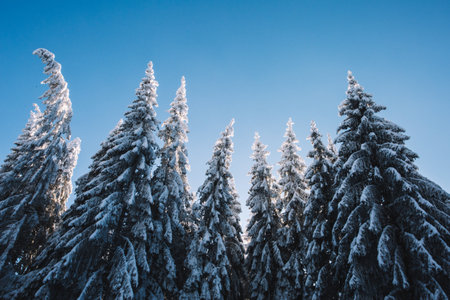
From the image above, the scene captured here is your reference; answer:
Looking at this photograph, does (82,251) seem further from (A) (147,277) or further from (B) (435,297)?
(B) (435,297)

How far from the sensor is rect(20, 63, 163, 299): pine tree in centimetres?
1097

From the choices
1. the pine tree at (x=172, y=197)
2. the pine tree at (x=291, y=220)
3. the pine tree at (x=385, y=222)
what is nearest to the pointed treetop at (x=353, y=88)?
the pine tree at (x=385, y=222)

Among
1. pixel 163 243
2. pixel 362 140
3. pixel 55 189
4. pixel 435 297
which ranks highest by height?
pixel 362 140

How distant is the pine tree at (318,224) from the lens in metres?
12.7

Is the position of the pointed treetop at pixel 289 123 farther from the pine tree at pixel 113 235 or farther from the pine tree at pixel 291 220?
the pine tree at pixel 113 235

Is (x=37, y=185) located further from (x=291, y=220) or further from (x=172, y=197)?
(x=291, y=220)

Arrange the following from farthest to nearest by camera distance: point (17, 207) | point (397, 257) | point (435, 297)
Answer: point (17, 207)
point (397, 257)
point (435, 297)

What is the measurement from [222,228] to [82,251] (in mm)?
8956

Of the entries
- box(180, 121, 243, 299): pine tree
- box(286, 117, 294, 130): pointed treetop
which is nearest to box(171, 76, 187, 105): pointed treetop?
box(180, 121, 243, 299): pine tree

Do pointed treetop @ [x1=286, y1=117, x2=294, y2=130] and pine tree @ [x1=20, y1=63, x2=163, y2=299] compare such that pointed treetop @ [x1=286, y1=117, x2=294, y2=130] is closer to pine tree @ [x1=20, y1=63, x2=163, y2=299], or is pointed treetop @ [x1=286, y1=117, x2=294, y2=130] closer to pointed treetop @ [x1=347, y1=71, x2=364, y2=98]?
pointed treetop @ [x1=347, y1=71, x2=364, y2=98]

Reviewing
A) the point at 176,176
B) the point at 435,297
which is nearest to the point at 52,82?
the point at 176,176

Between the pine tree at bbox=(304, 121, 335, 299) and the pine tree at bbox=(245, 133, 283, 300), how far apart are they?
9.11 ft

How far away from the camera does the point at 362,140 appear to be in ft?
43.0

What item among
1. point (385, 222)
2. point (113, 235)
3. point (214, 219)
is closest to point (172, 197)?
point (214, 219)
